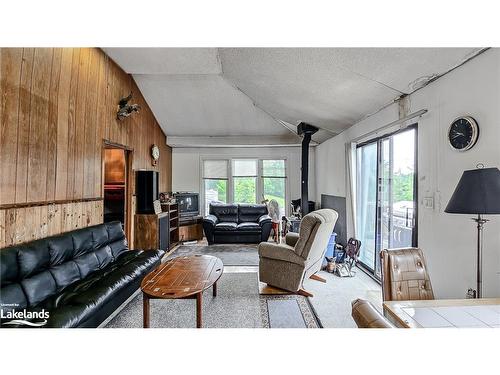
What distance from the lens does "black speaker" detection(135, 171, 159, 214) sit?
4.05 metres

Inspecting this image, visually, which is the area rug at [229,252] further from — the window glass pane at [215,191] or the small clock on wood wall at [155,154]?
the small clock on wood wall at [155,154]

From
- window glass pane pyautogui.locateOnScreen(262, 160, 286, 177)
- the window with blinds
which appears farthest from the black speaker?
window glass pane pyautogui.locateOnScreen(262, 160, 286, 177)

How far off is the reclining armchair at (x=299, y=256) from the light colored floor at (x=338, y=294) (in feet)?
0.50

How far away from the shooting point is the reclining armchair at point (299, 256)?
8.04 feet

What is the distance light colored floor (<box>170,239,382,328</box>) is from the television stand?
2.17m

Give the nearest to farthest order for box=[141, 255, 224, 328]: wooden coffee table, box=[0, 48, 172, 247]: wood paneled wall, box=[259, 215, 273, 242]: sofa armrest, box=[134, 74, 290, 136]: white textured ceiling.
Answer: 1. box=[141, 255, 224, 328]: wooden coffee table
2. box=[0, 48, 172, 247]: wood paneled wall
3. box=[134, 74, 290, 136]: white textured ceiling
4. box=[259, 215, 273, 242]: sofa armrest

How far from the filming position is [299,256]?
2.51 m

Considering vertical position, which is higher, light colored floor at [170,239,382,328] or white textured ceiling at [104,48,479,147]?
white textured ceiling at [104,48,479,147]

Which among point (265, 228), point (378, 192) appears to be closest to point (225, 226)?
point (265, 228)

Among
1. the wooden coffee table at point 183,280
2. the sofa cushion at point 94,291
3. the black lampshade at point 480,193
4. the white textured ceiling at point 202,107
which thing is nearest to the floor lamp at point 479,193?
the black lampshade at point 480,193

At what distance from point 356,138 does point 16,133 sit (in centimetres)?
384

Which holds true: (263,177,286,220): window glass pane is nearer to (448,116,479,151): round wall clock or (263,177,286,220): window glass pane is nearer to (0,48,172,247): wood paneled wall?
(0,48,172,247): wood paneled wall
